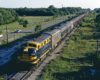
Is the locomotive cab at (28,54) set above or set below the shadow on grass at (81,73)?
above

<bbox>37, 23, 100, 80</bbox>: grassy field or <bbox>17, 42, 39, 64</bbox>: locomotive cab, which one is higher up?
<bbox>17, 42, 39, 64</bbox>: locomotive cab

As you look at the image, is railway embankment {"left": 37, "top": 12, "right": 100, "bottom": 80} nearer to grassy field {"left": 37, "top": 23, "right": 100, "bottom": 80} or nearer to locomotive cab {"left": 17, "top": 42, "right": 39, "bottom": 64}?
grassy field {"left": 37, "top": 23, "right": 100, "bottom": 80}

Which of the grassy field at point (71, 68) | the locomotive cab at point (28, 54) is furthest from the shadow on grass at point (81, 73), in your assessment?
the locomotive cab at point (28, 54)

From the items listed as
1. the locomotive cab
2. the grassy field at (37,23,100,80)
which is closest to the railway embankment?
the grassy field at (37,23,100,80)

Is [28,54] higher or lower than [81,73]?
higher

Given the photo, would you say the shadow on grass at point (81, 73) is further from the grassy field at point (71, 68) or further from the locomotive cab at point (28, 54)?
the locomotive cab at point (28, 54)

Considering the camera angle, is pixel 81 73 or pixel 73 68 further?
pixel 73 68

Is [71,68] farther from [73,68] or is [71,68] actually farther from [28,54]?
[28,54]

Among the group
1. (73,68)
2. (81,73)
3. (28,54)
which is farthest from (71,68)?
(28,54)

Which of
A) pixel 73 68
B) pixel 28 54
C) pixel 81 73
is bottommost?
pixel 81 73

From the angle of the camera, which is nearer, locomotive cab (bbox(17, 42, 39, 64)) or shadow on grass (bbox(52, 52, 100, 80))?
locomotive cab (bbox(17, 42, 39, 64))

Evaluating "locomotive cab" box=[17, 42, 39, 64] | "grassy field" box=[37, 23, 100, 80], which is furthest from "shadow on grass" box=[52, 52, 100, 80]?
"locomotive cab" box=[17, 42, 39, 64]

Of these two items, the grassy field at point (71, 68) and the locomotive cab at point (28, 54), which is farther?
the grassy field at point (71, 68)

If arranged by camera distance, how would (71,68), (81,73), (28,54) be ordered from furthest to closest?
(71,68) < (81,73) < (28,54)
